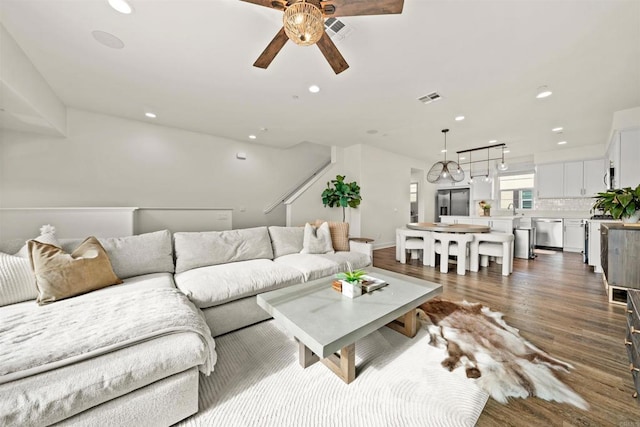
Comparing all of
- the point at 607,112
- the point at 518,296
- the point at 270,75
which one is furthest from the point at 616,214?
the point at 270,75

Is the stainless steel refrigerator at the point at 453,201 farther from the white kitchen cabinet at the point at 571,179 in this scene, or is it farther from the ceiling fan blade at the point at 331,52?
the ceiling fan blade at the point at 331,52

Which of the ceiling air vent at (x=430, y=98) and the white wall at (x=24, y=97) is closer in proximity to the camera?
the white wall at (x=24, y=97)

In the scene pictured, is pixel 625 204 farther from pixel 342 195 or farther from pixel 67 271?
pixel 67 271

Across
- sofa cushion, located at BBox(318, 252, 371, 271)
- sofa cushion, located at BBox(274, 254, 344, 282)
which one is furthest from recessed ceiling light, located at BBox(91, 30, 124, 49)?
sofa cushion, located at BBox(318, 252, 371, 271)

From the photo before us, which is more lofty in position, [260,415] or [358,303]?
[358,303]

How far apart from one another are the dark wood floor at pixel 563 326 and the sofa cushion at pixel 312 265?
1456mm

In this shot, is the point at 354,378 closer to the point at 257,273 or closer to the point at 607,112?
the point at 257,273

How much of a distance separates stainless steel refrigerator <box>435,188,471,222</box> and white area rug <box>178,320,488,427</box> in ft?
23.4

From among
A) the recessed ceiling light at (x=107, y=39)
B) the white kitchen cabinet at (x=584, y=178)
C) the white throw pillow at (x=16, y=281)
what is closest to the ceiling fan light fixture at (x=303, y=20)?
the recessed ceiling light at (x=107, y=39)

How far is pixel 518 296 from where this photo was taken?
285 centimetres

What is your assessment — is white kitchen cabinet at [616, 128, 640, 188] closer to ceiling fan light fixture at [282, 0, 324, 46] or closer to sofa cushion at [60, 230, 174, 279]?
ceiling fan light fixture at [282, 0, 324, 46]

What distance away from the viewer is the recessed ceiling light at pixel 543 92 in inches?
115

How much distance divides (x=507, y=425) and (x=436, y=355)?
0.55m

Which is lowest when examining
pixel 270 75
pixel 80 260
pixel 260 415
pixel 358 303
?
pixel 260 415
